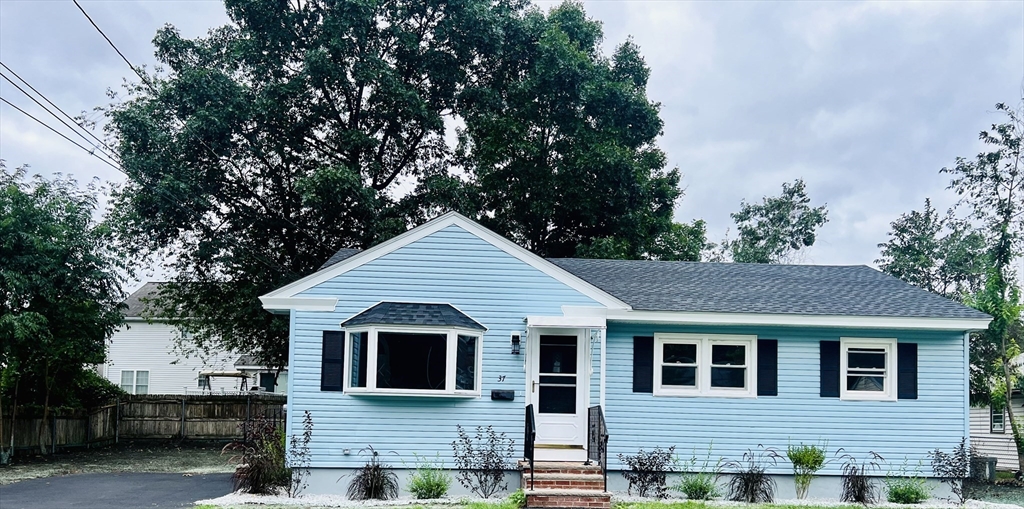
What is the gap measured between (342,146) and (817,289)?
14.1m

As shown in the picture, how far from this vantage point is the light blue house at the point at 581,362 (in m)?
14.1

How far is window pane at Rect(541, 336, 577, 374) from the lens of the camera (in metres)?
14.9

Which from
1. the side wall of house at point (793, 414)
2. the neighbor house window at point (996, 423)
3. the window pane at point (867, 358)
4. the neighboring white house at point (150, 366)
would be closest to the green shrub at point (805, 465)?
the side wall of house at point (793, 414)

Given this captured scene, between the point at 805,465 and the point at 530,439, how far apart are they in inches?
186

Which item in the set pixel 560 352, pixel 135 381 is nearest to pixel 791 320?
pixel 560 352

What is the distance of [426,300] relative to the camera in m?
14.5

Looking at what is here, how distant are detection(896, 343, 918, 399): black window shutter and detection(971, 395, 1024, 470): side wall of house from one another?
10.2 meters

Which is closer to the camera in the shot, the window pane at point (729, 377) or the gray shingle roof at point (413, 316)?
the gray shingle roof at point (413, 316)

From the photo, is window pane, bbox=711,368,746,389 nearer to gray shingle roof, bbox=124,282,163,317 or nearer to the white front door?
the white front door

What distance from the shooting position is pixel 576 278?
14.6 metres

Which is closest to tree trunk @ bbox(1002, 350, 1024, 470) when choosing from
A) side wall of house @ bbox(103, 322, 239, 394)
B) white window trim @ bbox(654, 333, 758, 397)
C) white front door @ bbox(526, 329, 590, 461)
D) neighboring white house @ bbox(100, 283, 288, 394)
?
white window trim @ bbox(654, 333, 758, 397)

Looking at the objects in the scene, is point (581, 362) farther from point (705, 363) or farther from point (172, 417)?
point (172, 417)

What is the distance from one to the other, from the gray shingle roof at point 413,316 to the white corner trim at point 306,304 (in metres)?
0.40

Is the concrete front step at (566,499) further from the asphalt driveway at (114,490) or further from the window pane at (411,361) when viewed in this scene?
the asphalt driveway at (114,490)
